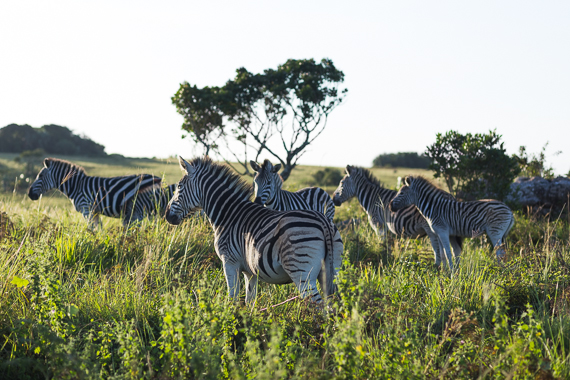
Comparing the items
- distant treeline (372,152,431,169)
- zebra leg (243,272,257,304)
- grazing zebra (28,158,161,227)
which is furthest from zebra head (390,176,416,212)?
distant treeline (372,152,431,169)

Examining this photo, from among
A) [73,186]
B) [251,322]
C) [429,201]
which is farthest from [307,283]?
[73,186]

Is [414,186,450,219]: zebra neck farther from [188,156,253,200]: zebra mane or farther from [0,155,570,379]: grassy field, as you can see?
[188,156,253,200]: zebra mane

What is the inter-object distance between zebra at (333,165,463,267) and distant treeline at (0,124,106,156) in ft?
141

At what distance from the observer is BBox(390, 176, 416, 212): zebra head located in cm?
920

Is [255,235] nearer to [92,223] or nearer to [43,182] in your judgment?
[92,223]

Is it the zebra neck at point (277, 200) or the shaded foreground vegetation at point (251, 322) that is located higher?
the zebra neck at point (277, 200)

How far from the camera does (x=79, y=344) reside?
13.8 ft

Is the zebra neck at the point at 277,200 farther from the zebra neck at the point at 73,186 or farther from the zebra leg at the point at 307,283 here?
the zebra neck at the point at 73,186

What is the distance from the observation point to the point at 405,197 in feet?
30.7

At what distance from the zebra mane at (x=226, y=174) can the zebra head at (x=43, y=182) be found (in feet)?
22.2

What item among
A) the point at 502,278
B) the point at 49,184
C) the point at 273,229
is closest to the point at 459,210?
the point at 502,278

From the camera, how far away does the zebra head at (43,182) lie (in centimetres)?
1057

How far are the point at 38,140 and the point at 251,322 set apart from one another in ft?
165

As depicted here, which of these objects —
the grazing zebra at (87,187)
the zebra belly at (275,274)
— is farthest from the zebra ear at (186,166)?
the grazing zebra at (87,187)
